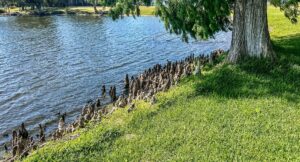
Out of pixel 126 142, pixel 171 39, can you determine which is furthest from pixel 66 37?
pixel 126 142

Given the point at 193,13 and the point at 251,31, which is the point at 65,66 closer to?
the point at 193,13

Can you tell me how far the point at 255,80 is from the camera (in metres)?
16.3

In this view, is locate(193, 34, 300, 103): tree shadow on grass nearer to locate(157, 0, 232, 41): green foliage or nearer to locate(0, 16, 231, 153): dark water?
locate(157, 0, 232, 41): green foliage

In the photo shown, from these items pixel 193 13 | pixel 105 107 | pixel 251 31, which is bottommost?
pixel 105 107

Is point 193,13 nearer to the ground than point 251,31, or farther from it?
farther from it

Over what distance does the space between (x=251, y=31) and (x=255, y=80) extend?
343 centimetres

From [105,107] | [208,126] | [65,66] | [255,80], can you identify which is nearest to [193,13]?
[255,80]

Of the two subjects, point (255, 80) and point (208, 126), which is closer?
point (208, 126)

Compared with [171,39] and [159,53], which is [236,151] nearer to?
[159,53]

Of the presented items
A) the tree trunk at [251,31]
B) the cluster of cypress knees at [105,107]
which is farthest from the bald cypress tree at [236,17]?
the cluster of cypress knees at [105,107]

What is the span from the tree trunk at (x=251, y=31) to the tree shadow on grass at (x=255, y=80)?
64 centimetres

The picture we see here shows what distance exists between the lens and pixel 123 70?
3077cm

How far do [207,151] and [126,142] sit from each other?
289cm

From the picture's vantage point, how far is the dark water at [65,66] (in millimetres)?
21703
